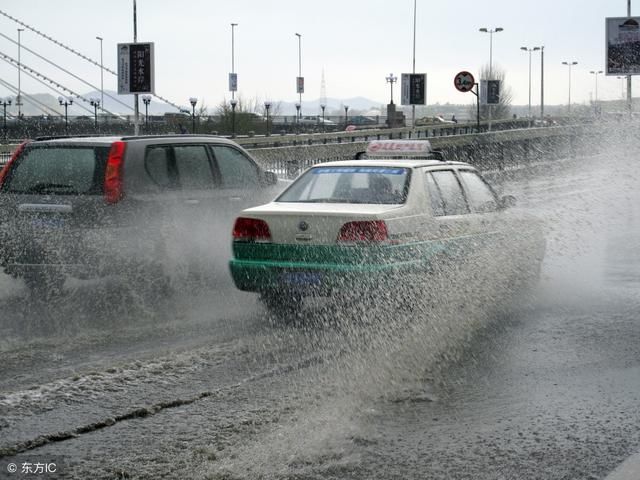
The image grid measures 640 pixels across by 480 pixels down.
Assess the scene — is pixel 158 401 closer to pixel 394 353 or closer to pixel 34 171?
pixel 394 353

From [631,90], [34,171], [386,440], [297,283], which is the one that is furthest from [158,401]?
[631,90]

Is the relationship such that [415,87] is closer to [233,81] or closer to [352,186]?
[352,186]

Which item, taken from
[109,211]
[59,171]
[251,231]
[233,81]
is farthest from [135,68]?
[233,81]

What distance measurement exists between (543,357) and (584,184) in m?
25.5

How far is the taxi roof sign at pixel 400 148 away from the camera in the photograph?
11.7 metres

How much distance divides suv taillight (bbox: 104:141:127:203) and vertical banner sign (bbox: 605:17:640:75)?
41.8 meters

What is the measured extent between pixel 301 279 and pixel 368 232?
24.9 inches

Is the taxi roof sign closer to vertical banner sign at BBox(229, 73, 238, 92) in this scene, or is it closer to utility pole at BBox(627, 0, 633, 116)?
utility pole at BBox(627, 0, 633, 116)

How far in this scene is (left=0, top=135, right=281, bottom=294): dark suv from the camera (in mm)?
9289

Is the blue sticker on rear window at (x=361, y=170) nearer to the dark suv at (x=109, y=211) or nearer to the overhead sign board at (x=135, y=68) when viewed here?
the dark suv at (x=109, y=211)

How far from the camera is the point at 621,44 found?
48562 millimetres

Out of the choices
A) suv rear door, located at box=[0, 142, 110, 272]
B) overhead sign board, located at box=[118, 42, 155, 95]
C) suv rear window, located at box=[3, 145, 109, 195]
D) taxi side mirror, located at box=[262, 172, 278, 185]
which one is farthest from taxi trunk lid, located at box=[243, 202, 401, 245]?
overhead sign board, located at box=[118, 42, 155, 95]

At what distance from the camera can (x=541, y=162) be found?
42.4 metres

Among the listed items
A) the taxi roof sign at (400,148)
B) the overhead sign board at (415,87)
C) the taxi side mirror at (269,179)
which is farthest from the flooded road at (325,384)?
the overhead sign board at (415,87)
